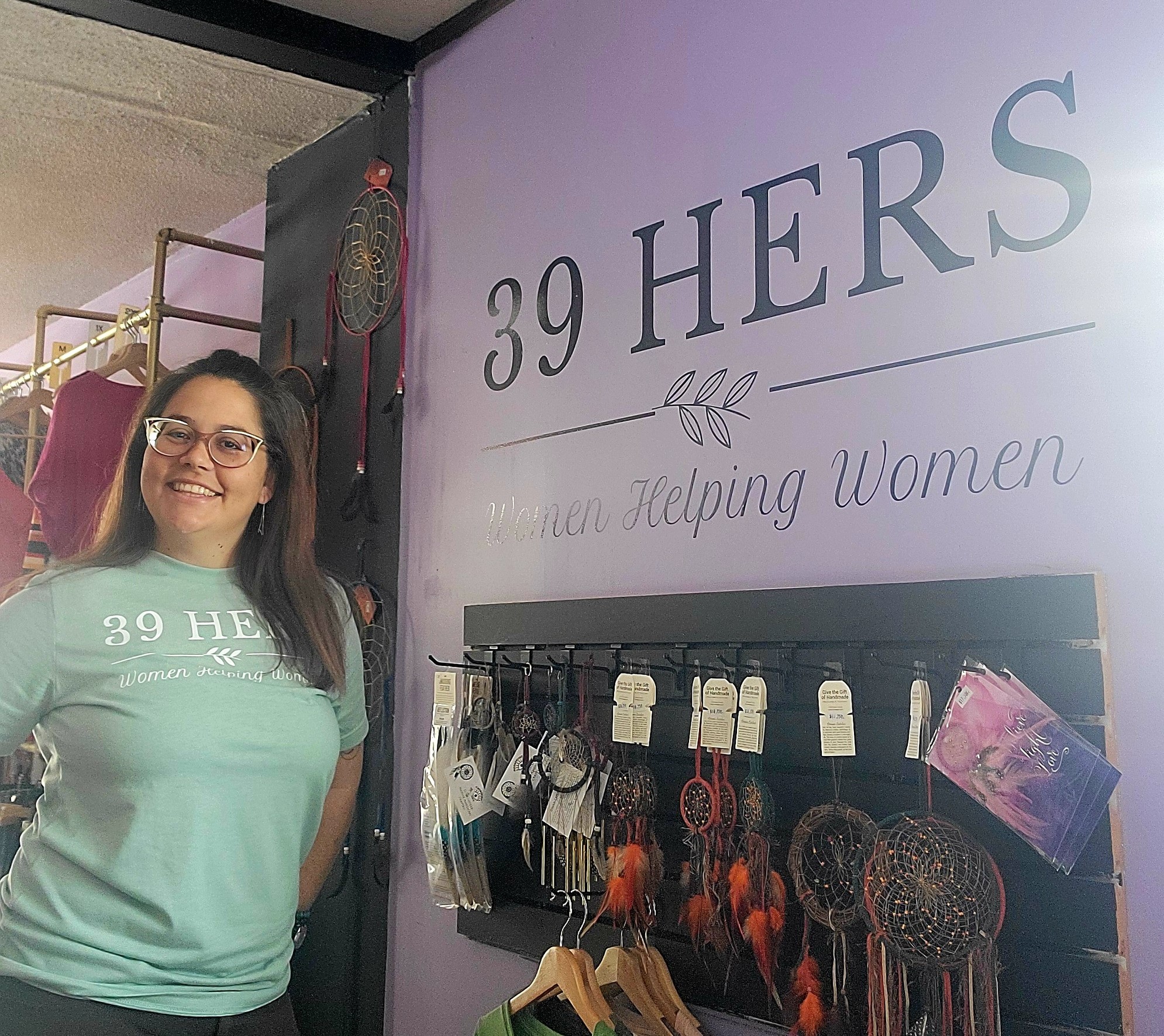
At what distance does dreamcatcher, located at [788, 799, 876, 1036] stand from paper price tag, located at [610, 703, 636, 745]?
0.33 m

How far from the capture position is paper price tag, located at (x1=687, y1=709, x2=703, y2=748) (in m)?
1.60

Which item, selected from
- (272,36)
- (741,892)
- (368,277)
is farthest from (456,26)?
(741,892)

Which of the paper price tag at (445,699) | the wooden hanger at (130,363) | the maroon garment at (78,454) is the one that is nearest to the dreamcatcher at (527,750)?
the paper price tag at (445,699)

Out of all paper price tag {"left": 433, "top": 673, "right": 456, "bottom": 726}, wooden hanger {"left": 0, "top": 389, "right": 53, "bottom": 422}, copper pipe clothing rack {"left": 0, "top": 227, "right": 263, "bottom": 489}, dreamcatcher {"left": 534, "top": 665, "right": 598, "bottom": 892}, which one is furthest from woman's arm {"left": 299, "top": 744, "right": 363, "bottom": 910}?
wooden hanger {"left": 0, "top": 389, "right": 53, "bottom": 422}

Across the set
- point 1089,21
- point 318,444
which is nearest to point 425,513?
point 318,444

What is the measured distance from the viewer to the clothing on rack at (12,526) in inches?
88.0

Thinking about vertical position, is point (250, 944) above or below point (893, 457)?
below

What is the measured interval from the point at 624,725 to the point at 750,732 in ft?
0.83

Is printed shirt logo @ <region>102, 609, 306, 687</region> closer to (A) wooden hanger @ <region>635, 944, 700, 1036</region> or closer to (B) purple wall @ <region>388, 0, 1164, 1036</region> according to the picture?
(B) purple wall @ <region>388, 0, 1164, 1036</region>

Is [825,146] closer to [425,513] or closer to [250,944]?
[425,513]

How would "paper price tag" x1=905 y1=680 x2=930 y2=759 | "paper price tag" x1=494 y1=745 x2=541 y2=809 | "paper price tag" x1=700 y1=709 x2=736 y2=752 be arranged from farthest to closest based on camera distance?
"paper price tag" x1=494 y1=745 x2=541 y2=809, "paper price tag" x1=700 y1=709 x2=736 y2=752, "paper price tag" x1=905 y1=680 x2=930 y2=759

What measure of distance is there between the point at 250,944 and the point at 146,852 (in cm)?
22

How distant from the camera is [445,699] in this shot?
2045mm

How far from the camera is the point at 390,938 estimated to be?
90.2 inches
